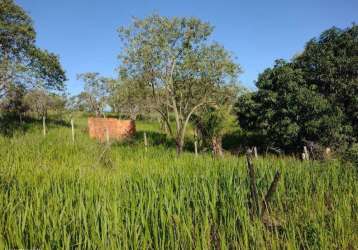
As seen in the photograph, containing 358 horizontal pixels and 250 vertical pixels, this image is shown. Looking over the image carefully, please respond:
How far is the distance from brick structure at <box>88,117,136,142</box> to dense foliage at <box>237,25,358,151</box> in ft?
35.8

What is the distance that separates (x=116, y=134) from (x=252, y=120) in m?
10.6

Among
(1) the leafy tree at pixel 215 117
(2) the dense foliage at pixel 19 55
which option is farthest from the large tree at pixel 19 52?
(1) the leafy tree at pixel 215 117

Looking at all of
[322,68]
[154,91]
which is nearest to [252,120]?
[322,68]

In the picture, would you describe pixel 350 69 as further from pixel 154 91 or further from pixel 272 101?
pixel 154 91

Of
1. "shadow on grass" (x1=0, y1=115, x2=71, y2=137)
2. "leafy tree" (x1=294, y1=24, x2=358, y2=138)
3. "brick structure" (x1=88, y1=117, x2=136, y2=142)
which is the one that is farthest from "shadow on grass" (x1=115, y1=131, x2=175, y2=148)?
"leafy tree" (x1=294, y1=24, x2=358, y2=138)

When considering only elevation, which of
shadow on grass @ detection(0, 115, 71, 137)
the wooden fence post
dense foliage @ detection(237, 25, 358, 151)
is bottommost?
the wooden fence post

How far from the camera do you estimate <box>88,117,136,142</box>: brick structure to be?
2535cm

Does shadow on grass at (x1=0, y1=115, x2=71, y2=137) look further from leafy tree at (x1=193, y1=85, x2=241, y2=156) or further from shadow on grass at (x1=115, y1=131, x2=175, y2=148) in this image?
leafy tree at (x1=193, y1=85, x2=241, y2=156)

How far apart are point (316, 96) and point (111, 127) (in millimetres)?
15327

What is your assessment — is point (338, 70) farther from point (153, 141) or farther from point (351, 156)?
point (351, 156)

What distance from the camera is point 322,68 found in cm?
2033

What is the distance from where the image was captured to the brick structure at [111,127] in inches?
998

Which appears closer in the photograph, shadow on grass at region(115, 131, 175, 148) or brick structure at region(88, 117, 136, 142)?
shadow on grass at region(115, 131, 175, 148)

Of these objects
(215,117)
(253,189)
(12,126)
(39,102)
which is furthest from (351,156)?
(39,102)
